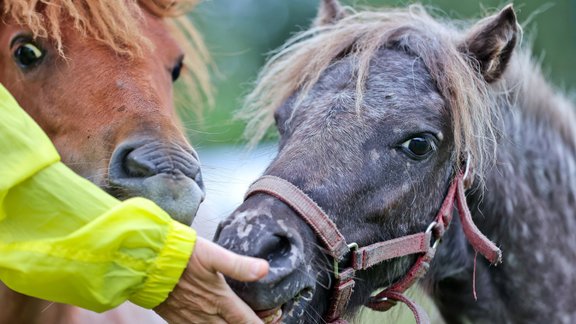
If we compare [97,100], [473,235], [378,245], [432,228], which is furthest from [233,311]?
[473,235]

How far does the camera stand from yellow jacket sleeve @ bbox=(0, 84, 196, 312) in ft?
6.52

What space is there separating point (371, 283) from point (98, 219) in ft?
4.56

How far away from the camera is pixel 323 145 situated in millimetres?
2861

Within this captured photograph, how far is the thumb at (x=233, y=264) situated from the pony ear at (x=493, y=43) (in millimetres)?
1682

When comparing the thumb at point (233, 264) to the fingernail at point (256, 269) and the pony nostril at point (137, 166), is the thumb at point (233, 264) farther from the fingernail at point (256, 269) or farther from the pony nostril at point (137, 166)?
the pony nostril at point (137, 166)

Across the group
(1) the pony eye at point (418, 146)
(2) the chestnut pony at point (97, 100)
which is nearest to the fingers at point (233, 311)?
(2) the chestnut pony at point (97, 100)

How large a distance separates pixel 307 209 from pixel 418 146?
1.84 feet

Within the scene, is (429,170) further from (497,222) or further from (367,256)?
(497,222)

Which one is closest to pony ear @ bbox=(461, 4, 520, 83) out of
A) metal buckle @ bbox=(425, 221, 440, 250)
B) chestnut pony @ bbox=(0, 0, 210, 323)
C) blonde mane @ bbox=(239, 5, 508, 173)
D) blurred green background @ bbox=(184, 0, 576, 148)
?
blonde mane @ bbox=(239, 5, 508, 173)

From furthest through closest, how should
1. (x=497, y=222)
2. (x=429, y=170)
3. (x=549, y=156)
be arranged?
(x=549, y=156) < (x=497, y=222) < (x=429, y=170)

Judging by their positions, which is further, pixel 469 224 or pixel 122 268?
pixel 469 224

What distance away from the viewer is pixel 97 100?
2805 millimetres

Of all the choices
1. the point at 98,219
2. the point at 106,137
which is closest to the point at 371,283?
the point at 106,137

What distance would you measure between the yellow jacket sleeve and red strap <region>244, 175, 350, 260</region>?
68cm
